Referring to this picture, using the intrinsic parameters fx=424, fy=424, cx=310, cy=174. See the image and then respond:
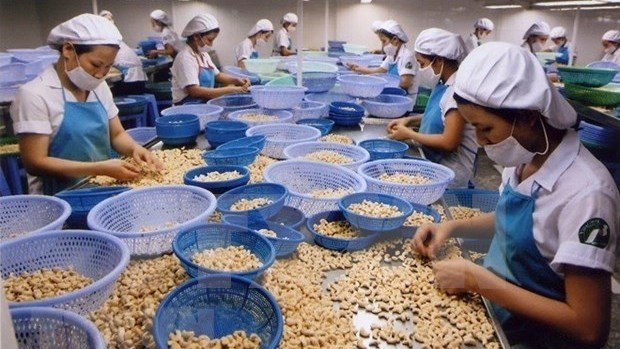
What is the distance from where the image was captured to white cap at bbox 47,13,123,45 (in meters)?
2.02

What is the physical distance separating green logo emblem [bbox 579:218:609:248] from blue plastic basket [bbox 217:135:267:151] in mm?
1706

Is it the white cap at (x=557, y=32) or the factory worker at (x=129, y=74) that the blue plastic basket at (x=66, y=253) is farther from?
the white cap at (x=557, y=32)

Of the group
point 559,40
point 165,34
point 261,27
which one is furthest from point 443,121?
point 165,34

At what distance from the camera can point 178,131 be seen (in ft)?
9.23

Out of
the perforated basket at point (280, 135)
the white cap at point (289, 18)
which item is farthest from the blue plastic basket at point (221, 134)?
the white cap at point (289, 18)

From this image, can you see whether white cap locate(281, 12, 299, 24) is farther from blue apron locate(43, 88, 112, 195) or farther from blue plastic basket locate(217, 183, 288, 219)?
blue plastic basket locate(217, 183, 288, 219)

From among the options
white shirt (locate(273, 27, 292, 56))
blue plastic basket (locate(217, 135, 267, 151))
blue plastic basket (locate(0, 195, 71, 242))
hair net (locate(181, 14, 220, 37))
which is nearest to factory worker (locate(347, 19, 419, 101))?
hair net (locate(181, 14, 220, 37))

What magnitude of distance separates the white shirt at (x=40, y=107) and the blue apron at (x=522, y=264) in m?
2.11

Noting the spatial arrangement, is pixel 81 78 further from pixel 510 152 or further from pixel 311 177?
pixel 510 152

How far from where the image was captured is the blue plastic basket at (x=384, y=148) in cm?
252

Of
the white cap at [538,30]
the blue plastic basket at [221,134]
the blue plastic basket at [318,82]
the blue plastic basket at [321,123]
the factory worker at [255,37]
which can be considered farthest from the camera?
the white cap at [538,30]

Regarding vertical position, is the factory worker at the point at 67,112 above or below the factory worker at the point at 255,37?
below

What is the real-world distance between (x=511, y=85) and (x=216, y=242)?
1.05 m

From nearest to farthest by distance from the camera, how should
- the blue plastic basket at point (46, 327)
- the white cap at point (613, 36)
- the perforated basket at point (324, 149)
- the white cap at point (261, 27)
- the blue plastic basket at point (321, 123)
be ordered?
the blue plastic basket at point (46, 327)
the perforated basket at point (324, 149)
the blue plastic basket at point (321, 123)
the white cap at point (613, 36)
the white cap at point (261, 27)
